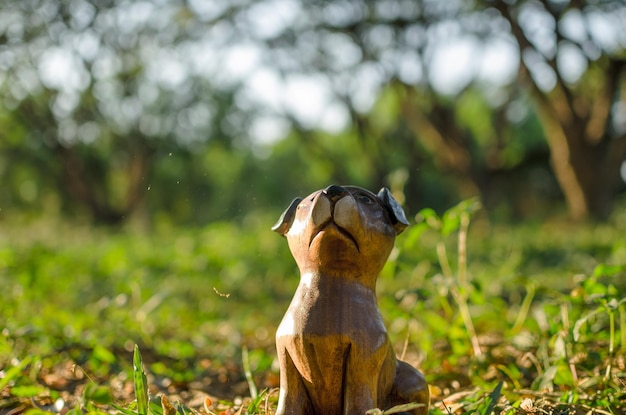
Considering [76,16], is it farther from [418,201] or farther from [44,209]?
[44,209]

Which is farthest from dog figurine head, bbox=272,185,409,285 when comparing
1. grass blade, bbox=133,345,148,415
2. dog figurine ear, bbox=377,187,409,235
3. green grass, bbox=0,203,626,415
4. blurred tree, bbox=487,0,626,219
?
blurred tree, bbox=487,0,626,219

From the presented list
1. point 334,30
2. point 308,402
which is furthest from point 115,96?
point 308,402

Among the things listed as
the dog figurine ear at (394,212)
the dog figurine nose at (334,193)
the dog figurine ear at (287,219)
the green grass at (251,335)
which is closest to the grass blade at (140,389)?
the green grass at (251,335)

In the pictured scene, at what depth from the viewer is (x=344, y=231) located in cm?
171

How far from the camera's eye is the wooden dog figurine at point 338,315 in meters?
1.67

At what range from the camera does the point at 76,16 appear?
17.9 m

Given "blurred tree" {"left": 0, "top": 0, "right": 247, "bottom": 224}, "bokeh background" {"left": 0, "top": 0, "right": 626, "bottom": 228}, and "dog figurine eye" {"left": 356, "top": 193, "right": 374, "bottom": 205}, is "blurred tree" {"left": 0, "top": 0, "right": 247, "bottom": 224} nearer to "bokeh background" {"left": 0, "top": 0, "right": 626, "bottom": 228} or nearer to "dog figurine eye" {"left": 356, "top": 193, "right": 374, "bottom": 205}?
"bokeh background" {"left": 0, "top": 0, "right": 626, "bottom": 228}

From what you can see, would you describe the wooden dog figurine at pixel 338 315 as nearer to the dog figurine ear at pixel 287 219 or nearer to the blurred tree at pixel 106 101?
the dog figurine ear at pixel 287 219

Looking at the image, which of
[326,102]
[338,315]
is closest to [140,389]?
[338,315]

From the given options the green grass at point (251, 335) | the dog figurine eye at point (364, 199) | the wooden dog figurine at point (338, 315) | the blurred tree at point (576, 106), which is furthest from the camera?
the blurred tree at point (576, 106)

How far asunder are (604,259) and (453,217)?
15.5 ft

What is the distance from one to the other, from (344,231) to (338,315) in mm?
218

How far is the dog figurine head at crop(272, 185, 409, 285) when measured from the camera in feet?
5.59

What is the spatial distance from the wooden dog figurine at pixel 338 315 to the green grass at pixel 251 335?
0.30 metres
